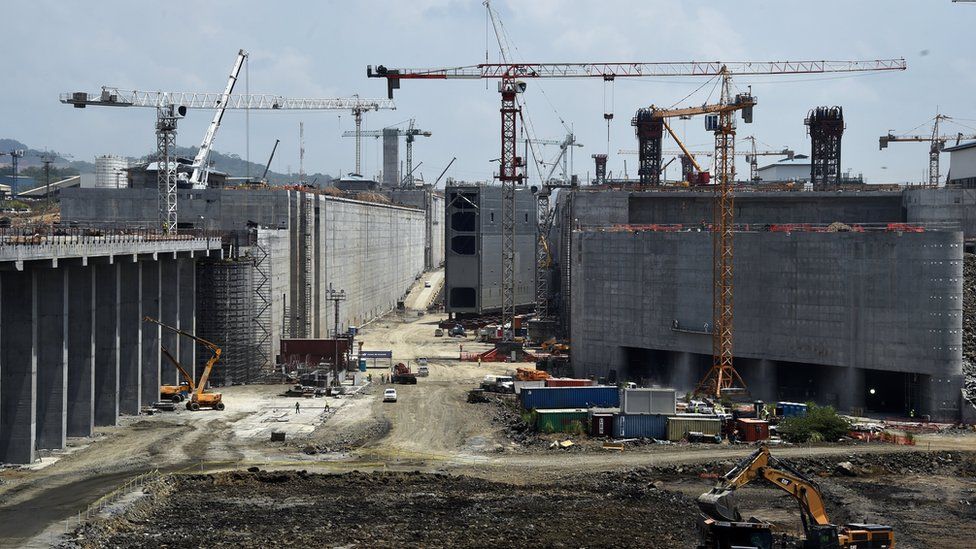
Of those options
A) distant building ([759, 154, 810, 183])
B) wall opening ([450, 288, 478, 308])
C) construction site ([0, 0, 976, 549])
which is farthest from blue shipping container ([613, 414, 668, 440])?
distant building ([759, 154, 810, 183])

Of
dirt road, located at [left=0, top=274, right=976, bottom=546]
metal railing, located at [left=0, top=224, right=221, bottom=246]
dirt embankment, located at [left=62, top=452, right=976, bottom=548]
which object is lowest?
dirt embankment, located at [left=62, top=452, right=976, bottom=548]

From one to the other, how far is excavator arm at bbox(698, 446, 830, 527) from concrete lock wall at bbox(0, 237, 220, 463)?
1287 inches

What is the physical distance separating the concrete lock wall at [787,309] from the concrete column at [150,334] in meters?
33.3

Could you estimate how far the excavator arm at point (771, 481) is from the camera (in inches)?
1663

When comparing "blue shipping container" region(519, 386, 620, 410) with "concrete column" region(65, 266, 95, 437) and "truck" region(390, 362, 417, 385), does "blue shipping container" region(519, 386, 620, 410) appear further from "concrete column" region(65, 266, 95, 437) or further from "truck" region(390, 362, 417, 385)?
"concrete column" region(65, 266, 95, 437)

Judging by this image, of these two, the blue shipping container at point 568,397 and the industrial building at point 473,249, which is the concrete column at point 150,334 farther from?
the industrial building at point 473,249

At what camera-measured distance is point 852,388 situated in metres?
78.6

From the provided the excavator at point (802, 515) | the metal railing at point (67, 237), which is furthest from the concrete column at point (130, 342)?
the excavator at point (802, 515)

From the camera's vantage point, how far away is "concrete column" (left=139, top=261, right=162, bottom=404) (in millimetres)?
77250

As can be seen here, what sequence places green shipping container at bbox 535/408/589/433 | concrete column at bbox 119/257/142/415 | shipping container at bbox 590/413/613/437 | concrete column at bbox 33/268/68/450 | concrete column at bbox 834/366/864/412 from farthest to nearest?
concrete column at bbox 834/366/864/412, concrete column at bbox 119/257/142/415, green shipping container at bbox 535/408/589/433, shipping container at bbox 590/413/613/437, concrete column at bbox 33/268/68/450

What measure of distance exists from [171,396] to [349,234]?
1738 inches

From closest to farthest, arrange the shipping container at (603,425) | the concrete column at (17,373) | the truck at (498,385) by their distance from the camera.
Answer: the concrete column at (17,373) → the shipping container at (603,425) → the truck at (498,385)

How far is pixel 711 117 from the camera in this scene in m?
89.4

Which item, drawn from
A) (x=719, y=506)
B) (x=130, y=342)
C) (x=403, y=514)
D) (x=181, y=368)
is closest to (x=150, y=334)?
(x=181, y=368)
